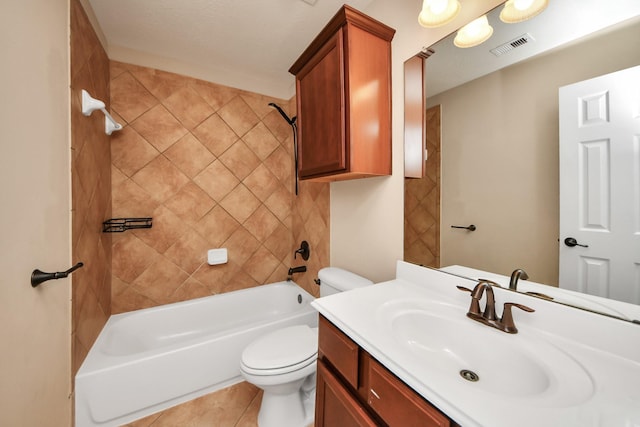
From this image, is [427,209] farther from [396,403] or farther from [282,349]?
[282,349]

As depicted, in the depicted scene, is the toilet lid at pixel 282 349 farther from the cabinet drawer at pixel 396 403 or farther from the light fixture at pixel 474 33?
the light fixture at pixel 474 33

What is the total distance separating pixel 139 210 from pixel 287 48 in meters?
1.67

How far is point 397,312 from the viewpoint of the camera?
2.81ft

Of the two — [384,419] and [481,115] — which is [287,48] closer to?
[481,115]

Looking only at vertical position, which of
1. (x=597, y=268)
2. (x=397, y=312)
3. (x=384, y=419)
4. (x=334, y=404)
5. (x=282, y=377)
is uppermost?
(x=597, y=268)

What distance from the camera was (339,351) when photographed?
2.58 ft

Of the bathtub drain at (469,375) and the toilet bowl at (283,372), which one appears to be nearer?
the bathtub drain at (469,375)

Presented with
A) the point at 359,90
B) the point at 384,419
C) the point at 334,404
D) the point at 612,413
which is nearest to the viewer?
the point at 612,413

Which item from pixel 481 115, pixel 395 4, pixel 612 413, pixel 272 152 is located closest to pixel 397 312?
pixel 612 413

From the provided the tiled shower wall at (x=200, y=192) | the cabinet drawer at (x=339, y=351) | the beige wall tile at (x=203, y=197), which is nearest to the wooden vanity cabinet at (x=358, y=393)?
the cabinet drawer at (x=339, y=351)

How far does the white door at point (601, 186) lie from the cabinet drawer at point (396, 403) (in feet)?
2.00

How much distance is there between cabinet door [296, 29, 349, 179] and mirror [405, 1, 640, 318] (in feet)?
1.36

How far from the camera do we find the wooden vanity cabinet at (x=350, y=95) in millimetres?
1079

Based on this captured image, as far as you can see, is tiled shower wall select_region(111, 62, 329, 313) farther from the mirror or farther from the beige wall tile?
the mirror
